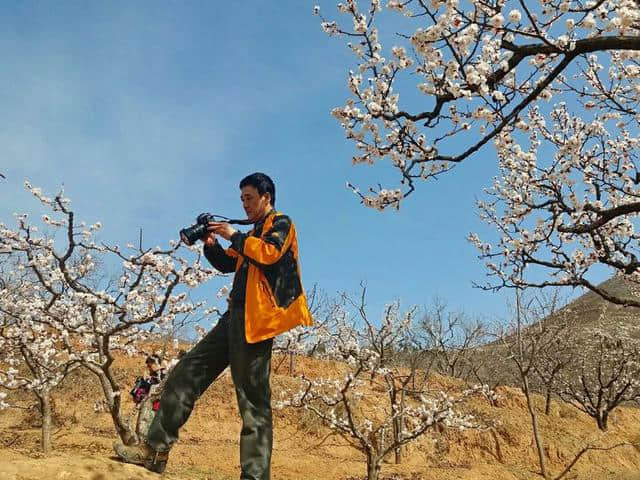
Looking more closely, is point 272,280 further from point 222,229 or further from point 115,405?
point 115,405

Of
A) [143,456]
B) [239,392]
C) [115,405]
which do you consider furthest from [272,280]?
[115,405]

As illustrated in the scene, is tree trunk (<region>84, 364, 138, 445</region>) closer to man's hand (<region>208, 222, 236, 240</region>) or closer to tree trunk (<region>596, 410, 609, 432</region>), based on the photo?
man's hand (<region>208, 222, 236, 240</region>)

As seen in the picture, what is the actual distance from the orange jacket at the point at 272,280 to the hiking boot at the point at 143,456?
0.91 metres

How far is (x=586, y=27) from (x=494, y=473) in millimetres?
12654

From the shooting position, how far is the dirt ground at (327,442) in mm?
11703

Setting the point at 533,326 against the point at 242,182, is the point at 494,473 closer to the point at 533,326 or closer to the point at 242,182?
the point at 533,326

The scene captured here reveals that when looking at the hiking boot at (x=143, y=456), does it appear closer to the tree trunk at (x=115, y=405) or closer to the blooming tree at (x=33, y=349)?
the tree trunk at (x=115, y=405)

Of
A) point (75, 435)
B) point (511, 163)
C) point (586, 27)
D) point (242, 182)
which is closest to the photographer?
point (242, 182)

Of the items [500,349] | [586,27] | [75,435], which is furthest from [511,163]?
[500,349]

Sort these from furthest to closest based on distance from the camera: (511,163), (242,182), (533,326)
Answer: (533,326)
(511,163)
(242,182)

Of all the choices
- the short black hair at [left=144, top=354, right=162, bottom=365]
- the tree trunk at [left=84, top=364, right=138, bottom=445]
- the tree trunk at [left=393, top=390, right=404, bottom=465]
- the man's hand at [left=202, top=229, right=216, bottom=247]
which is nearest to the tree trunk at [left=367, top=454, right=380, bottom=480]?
the tree trunk at [left=393, top=390, right=404, bottom=465]

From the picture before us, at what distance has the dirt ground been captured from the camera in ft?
38.4

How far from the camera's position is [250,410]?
3.08 meters

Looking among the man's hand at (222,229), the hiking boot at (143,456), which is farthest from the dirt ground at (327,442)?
the man's hand at (222,229)
